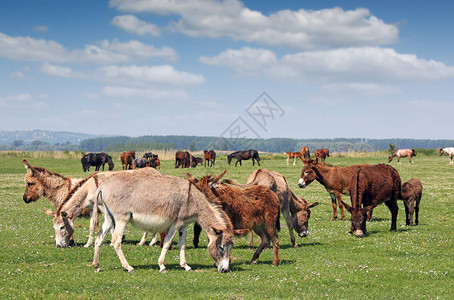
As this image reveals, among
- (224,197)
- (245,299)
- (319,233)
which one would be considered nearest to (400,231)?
(319,233)

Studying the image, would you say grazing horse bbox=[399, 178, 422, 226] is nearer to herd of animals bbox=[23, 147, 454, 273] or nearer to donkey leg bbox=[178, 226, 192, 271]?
herd of animals bbox=[23, 147, 454, 273]

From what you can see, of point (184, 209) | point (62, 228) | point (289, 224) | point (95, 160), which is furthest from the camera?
point (95, 160)

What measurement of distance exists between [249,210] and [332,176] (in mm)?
9246

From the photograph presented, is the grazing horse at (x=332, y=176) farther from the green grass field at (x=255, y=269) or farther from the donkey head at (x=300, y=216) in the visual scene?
the donkey head at (x=300, y=216)

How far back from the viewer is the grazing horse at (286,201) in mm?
13445

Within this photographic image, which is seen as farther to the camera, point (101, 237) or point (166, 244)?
point (166, 244)

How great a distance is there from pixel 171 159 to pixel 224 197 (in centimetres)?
6774

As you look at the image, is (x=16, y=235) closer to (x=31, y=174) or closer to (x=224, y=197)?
(x=31, y=174)

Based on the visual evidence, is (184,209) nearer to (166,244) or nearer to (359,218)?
(166,244)

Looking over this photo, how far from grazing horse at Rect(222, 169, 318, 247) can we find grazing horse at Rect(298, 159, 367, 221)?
4.85 meters

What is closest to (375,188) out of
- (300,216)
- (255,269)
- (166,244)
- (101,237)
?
(300,216)

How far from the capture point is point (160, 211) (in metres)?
9.79

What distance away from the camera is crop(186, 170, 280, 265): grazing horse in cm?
1091

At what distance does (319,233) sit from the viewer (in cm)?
1546
